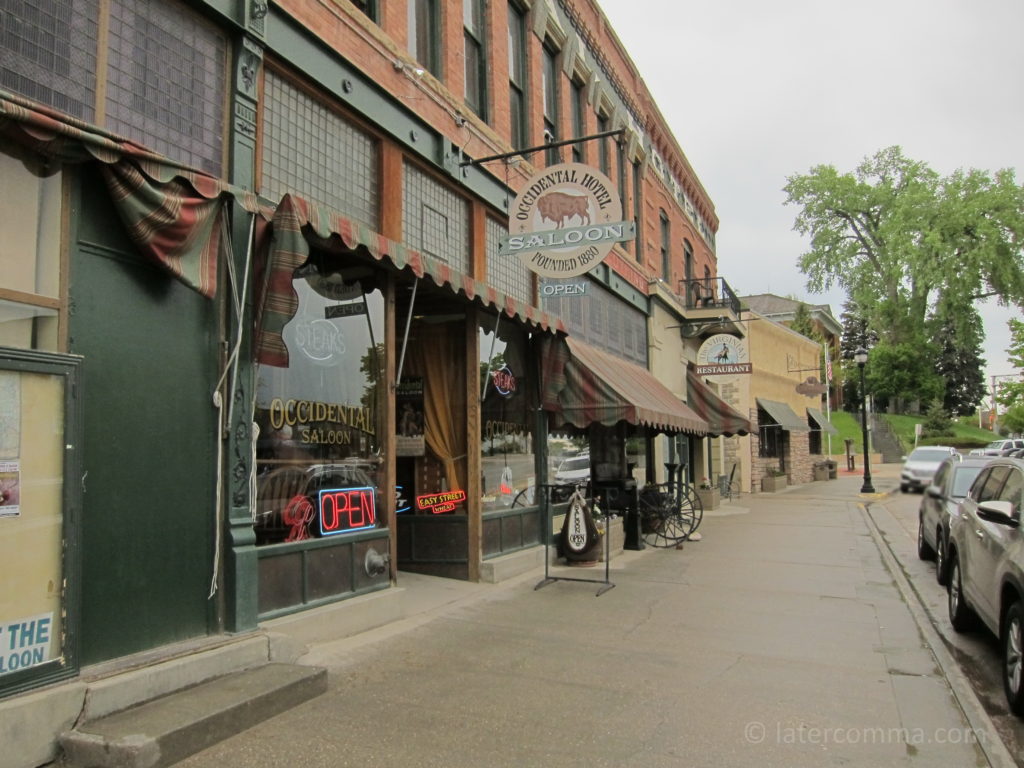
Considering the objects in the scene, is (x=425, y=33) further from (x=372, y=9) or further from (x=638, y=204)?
(x=638, y=204)

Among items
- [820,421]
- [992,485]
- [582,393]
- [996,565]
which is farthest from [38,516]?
[820,421]

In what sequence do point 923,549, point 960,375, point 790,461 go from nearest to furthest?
point 923,549, point 790,461, point 960,375

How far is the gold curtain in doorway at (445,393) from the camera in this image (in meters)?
9.16

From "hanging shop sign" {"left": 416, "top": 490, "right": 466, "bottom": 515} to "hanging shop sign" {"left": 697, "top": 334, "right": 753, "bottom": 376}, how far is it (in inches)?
497

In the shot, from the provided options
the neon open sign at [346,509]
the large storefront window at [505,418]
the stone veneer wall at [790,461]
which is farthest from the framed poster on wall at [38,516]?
the stone veneer wall at [790,461]

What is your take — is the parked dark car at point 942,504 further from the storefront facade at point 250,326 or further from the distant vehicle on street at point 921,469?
the storefront facade at point 250,326

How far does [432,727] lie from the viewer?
4453 millimetres

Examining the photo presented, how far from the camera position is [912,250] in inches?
1957

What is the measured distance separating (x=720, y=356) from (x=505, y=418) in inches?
467

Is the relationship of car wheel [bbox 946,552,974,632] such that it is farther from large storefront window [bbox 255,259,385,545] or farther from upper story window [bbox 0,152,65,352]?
upper story window [bbox 0,152,65,352]

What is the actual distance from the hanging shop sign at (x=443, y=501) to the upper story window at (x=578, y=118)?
8040 millimetres

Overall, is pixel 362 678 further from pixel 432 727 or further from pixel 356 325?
pixel 356 325

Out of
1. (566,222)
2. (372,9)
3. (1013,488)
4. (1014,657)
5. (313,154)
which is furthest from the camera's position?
(566,222)

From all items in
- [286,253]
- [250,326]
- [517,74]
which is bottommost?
[250,326]
